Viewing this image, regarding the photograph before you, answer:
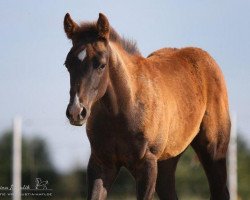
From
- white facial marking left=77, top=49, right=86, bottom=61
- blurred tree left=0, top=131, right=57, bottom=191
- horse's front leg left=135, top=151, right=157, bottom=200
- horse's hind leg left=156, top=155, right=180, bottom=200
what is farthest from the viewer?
blurred tree left=0, top=131, right=57, bottom=191

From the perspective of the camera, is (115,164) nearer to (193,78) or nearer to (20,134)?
(193,78)

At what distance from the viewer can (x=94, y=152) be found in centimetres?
598

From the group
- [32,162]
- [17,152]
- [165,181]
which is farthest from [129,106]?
[32,162]

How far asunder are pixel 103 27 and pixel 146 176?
1333mm

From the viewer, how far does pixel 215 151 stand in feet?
24.5

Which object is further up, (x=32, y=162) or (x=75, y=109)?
(x=75, y=109)

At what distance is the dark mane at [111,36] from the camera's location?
5758mm

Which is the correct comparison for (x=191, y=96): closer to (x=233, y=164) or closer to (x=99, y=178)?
(x=99, y=178)

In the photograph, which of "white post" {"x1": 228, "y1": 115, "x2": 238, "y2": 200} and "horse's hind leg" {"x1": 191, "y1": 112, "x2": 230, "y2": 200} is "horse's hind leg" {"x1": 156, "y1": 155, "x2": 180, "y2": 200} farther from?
"white post" {"x1": 228, "y1": 115, "x2": 238, "y2": 200}

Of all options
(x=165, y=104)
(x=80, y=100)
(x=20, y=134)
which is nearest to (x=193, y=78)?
(x=165, y=104)

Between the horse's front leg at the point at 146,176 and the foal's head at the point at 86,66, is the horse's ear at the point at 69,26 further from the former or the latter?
the horse's front leg at the point at 146,176

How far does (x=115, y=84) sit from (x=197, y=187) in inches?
309

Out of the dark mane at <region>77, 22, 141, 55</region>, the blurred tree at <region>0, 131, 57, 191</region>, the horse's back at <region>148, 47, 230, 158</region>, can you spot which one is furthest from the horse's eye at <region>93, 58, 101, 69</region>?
the blurred tree at <region>0, 131, 57, 191</region>

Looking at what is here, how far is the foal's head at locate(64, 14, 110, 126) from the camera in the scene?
5.28 m
